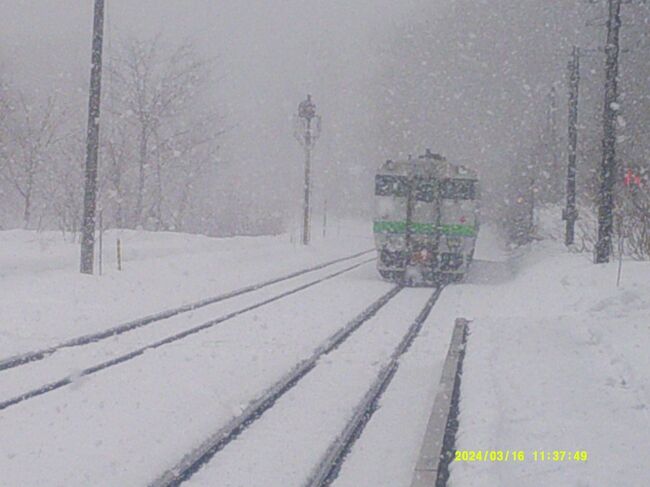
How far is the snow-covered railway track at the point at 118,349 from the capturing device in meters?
9.27

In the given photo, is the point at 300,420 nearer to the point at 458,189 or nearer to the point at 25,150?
the point at 458,189

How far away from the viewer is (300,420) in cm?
809

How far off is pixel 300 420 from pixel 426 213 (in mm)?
16258

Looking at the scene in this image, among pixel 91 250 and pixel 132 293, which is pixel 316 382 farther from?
pixel 91 250

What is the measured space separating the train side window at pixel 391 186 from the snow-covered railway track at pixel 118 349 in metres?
4.91

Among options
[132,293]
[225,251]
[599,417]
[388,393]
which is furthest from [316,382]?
[225,251]

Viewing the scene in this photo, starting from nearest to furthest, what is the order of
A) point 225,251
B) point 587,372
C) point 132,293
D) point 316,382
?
point 587,372, point 316,382, point 132,293, point 225,251

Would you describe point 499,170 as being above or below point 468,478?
above

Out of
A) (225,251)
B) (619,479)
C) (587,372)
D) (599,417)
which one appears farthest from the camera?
(225,251)

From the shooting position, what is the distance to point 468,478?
5.88 m

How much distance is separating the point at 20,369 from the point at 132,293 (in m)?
7.95

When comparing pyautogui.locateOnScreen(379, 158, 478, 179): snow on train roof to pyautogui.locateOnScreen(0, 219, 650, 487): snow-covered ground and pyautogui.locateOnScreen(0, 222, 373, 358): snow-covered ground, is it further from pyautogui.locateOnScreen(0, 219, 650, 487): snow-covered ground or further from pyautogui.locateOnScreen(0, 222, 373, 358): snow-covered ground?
pyautogui.locateOnScreen(0, 219, 650, 487): snow-covered ground

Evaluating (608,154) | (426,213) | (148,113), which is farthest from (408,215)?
(148,113)

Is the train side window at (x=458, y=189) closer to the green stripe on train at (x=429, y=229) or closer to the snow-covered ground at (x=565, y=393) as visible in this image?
the green stripe on train at (x=429, y=229)
